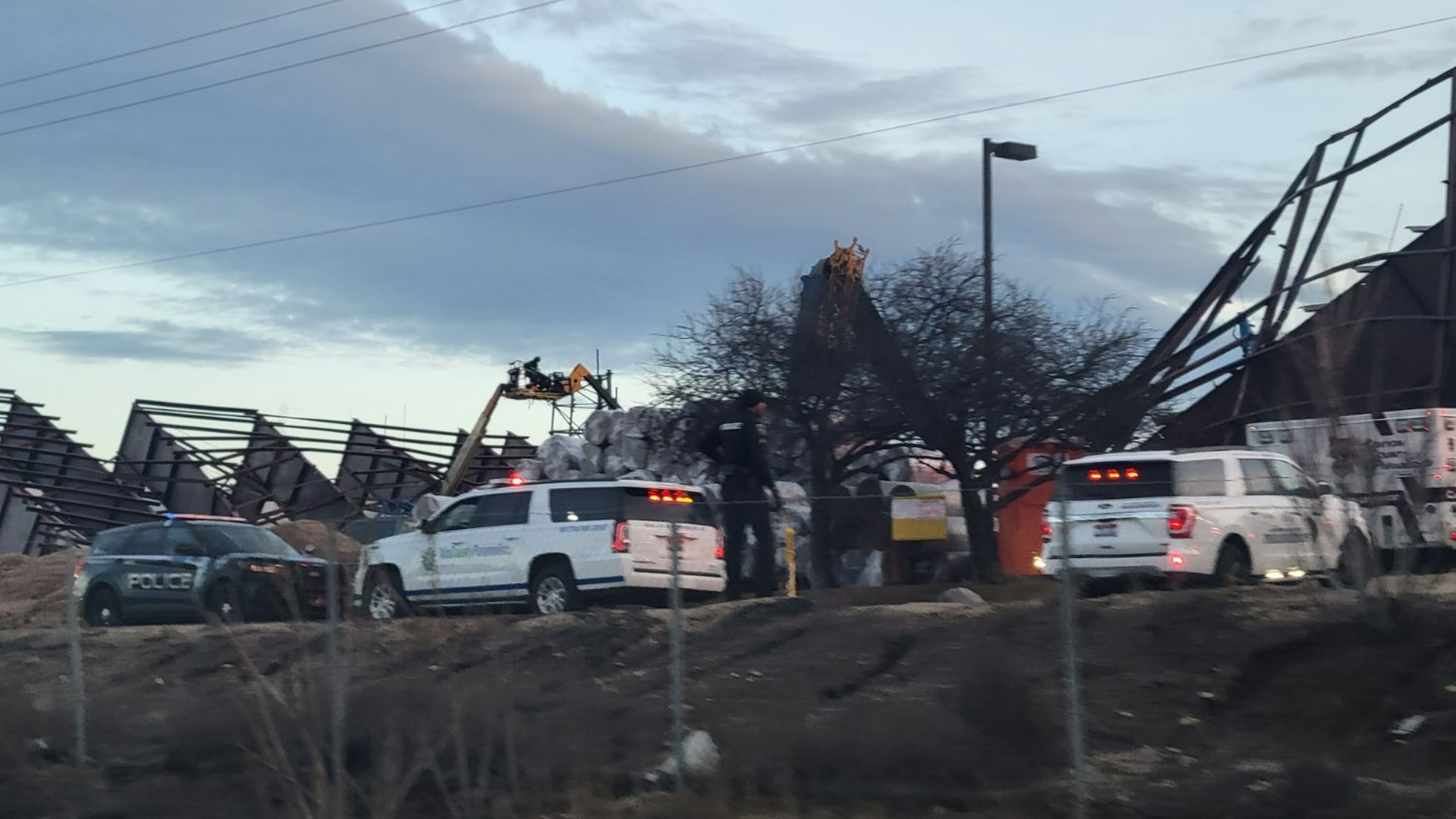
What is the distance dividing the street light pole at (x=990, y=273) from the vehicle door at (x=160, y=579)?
10518 mm

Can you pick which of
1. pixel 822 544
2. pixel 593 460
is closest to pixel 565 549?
pixel 822 544

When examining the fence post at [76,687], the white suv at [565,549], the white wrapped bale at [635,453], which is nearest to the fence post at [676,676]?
the fence post at [76,687]

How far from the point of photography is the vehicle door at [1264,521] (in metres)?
14.5

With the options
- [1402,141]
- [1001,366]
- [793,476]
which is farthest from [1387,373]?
[793,476]

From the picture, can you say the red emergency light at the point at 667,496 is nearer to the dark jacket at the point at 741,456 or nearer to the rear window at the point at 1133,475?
the dark jacket at the point at 741,456

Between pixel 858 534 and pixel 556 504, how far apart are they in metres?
3.95

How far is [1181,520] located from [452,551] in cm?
775

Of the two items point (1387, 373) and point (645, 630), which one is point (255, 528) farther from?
point (1387, 373)

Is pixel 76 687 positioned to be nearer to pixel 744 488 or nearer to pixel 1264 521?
pixel 744 488

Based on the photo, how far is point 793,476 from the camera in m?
24.3

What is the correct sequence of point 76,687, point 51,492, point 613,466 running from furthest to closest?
Answer: point 51,492, point 613,466, point 76,687

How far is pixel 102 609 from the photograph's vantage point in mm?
19672

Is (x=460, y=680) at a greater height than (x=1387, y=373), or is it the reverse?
(x=1387, y=373)

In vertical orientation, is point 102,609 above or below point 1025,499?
below
